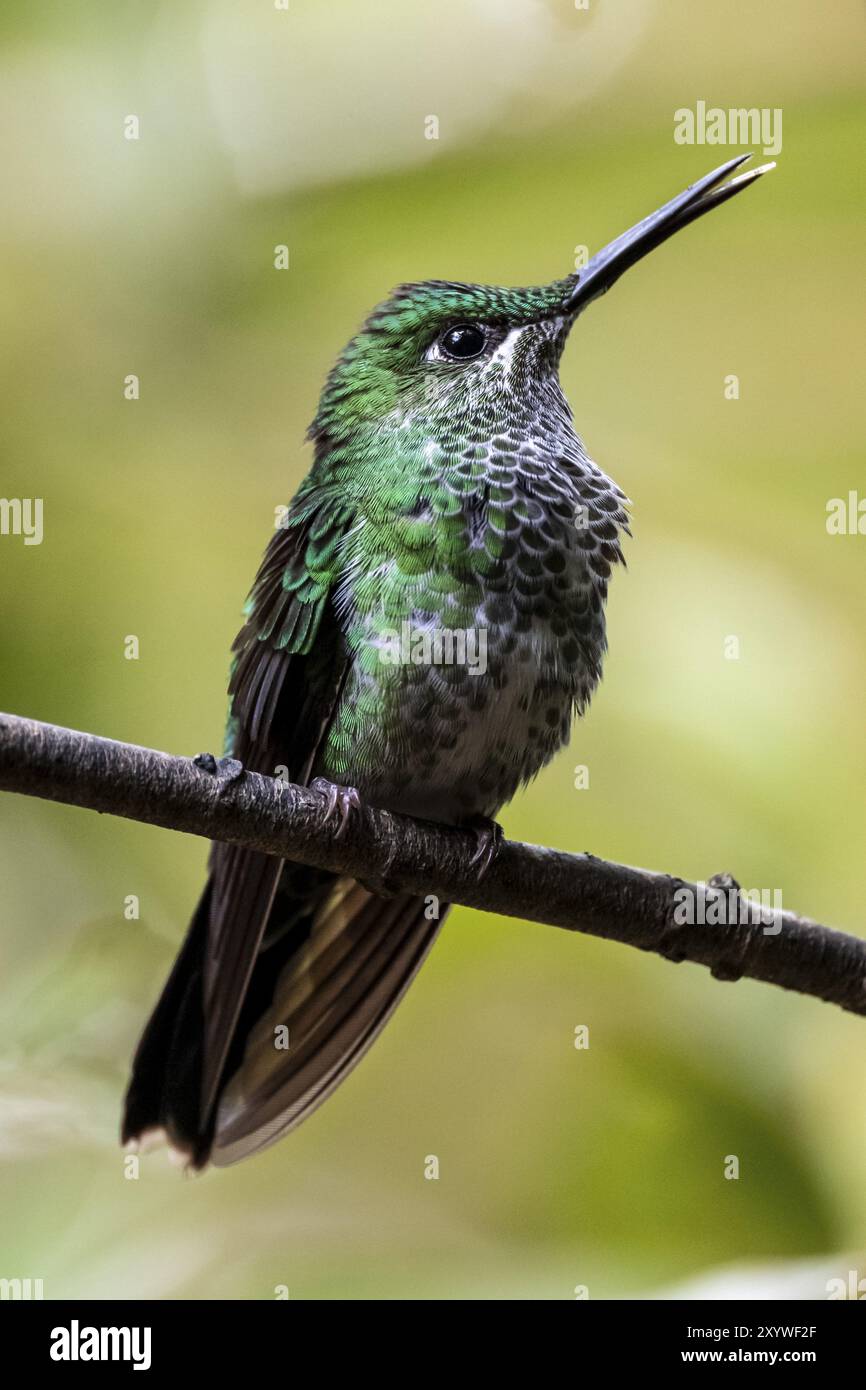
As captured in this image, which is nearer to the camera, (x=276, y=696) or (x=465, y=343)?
(x=276, y=696)

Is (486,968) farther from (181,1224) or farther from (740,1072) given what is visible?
(181,1224)

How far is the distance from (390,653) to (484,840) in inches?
14.0

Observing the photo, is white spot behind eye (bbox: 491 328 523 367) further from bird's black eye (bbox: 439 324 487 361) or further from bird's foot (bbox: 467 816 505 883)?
bird's foot (bbox: 467 816 505 883)

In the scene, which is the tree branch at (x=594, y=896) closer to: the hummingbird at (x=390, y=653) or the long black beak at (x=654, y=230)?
the hummingbird at (x=390, y=653)

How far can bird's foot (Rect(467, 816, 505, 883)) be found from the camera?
2.24 meters

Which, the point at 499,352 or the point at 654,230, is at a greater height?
the point at 654,230

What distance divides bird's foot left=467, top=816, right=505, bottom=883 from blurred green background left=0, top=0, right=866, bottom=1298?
2.90ft

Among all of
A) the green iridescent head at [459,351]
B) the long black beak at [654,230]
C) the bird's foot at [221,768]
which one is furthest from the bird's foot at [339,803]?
the long black beak at [654,230]

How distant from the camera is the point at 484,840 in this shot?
2299 millimetres

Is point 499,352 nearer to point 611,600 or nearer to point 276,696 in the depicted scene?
point 276,696

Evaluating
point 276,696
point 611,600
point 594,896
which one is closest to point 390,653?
point 276,696

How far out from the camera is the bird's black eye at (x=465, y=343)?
2.66m

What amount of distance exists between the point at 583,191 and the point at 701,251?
0.45 m

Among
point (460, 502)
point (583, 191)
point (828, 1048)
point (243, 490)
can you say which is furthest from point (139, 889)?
point (583, 191)
